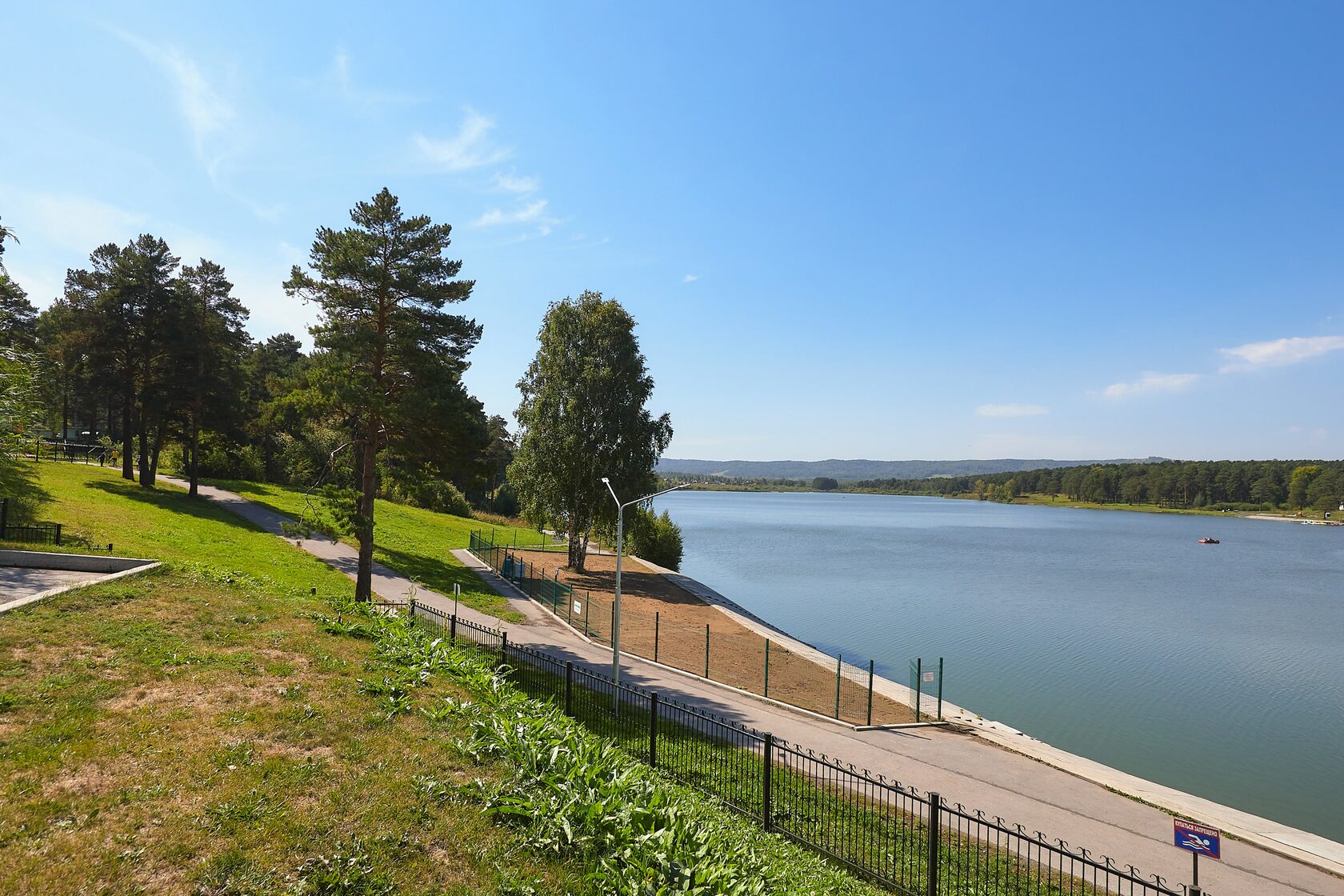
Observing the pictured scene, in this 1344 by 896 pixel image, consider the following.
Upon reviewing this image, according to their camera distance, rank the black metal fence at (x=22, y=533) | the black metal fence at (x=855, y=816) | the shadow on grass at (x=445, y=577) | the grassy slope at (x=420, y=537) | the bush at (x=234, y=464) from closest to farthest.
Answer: the black metal fence at (x=855, y=816)
the black metal fence at (x=22, y=533)
the shadow on grass at (x=445, y=577)
the grassy slope at (x=420, y=537)
the bush at (x=234, y=464)

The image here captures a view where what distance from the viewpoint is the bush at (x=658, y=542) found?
49.8m

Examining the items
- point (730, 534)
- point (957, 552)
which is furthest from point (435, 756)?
point (730, 534)

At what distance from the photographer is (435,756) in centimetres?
838

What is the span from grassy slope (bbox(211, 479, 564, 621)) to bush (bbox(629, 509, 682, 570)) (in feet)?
32.4

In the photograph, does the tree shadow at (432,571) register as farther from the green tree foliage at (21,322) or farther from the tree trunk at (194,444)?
the green tree foliage at (21,322)

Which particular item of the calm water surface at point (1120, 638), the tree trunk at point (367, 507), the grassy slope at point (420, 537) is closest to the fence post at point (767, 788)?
the calm water surface at point (1120, 638)

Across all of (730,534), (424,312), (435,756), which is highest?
(424,312)

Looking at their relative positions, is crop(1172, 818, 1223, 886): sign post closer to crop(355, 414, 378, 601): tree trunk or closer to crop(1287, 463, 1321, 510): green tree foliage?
crop(355, 414, 378, 601): tree trunk

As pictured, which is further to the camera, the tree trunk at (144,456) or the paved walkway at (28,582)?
the tree trunk at (144,456)

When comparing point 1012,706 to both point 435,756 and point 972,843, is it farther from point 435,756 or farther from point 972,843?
point 435,756

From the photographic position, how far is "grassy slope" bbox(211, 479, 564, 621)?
31.4 m

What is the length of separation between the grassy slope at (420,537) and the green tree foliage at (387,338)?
12.6 feet

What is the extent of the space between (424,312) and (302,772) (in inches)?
813

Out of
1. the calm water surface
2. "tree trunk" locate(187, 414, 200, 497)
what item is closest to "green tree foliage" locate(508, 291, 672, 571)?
the calm water surface
